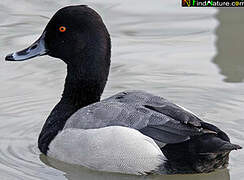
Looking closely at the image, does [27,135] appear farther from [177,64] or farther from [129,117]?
[177,64]

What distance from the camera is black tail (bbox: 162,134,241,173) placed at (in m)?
6.00

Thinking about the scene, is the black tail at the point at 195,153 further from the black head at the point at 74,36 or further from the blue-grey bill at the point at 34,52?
the blue-grey bill at the point at 34,52

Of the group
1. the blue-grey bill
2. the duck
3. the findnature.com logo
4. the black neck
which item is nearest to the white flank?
the duck

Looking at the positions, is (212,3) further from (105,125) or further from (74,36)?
(105,125)

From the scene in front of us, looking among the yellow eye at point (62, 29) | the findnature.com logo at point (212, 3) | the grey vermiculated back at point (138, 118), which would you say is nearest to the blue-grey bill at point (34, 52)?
the yellow eye at point (62, 29)

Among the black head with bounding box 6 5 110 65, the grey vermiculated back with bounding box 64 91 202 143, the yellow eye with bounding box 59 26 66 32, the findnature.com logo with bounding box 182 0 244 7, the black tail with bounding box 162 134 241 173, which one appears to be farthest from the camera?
the findnature.com logo with bounding box 182 0 244 7

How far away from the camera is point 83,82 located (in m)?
6.87

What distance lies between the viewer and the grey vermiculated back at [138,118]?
6.13 meters

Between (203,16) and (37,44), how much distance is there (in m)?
3.51

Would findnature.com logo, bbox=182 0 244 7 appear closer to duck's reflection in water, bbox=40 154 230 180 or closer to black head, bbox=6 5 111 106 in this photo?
black head, bbox=6 5 111 106

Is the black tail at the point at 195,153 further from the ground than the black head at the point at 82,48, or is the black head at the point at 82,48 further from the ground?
the black head at the point at 82,48

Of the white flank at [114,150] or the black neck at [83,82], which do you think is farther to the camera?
the black neck at [83,82]

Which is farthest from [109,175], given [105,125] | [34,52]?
[34,52]

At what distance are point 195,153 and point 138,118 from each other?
0.56 metres
